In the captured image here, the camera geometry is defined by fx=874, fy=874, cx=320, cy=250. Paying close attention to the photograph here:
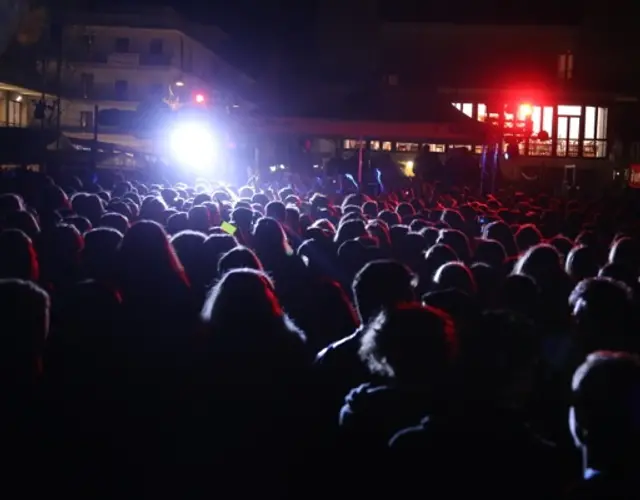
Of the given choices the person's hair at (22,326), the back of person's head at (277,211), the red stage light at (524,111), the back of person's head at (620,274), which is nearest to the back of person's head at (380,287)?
the person's hair at (22,326)

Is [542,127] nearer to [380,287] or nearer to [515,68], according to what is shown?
[515,68]

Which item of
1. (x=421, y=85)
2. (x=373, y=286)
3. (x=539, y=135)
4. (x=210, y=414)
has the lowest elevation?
(x=210, y=414)

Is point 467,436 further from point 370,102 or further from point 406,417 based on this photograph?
point 370,102

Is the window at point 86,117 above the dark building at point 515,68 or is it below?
below

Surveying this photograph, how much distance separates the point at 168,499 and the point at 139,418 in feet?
1.74

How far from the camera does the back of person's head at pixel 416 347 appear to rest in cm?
348

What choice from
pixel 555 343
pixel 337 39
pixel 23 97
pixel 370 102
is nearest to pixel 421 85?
pixel 337 39

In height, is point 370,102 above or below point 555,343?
above

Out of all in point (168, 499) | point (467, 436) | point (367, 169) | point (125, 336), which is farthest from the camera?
point (367, 169)

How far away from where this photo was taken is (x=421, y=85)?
45.8m

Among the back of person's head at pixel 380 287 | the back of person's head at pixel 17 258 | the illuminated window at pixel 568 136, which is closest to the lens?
the back of person's head at pixel 380 287

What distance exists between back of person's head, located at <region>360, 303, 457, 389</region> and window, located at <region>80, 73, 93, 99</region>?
54744mm

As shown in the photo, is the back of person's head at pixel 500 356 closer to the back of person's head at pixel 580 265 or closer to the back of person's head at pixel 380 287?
the back of person's head at pixel 380 287

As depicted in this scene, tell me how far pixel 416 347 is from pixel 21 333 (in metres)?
1.76
